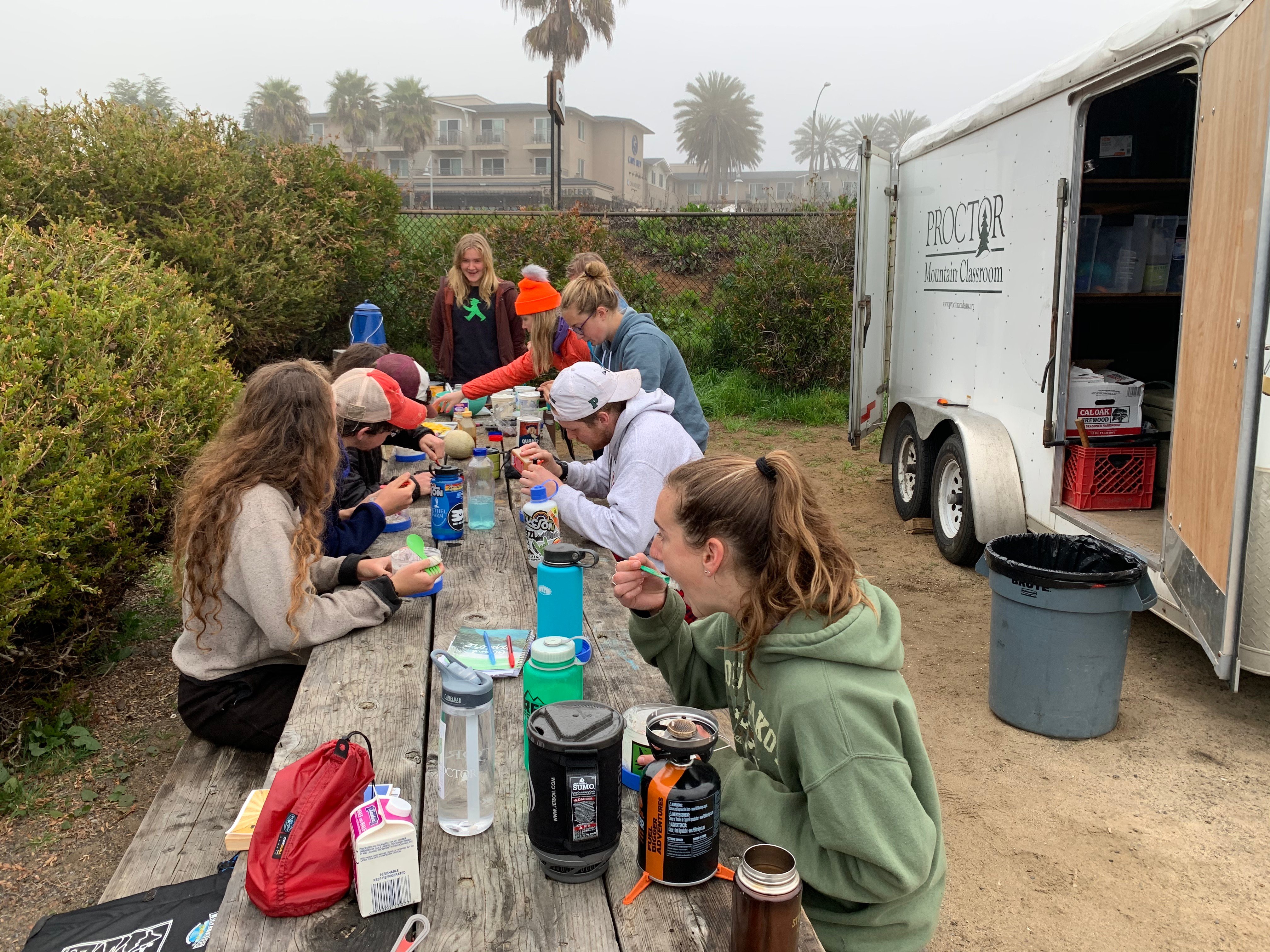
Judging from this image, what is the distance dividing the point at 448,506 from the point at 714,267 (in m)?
11.3

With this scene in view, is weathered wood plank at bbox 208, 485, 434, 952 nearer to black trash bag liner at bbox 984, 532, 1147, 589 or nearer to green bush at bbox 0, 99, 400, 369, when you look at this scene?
black trash bag liner at bbox 984, 532, 1147, 589

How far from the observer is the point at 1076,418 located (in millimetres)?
5422

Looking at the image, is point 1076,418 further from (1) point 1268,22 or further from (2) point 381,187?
(2) point 381,187

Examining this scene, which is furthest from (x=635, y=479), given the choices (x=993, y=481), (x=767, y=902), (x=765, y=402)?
(x=765, y=402)

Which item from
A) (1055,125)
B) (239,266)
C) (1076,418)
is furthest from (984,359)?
(239,266)

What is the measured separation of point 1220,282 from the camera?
3619 millimetres

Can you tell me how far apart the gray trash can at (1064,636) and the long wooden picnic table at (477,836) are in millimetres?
1987

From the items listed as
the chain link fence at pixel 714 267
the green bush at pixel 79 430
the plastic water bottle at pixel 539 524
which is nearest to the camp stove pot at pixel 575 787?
the plastic water bottle at pixel 539 524

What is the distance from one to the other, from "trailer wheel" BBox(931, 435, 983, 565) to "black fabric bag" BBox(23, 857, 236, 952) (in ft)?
15.9

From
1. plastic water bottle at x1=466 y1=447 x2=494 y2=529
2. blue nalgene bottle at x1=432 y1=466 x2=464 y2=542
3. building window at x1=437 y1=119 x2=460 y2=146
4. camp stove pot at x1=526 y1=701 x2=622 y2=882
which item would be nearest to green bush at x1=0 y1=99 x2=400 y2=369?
plastic water bottle at x1=466 y1=447 x2=494 y2=529

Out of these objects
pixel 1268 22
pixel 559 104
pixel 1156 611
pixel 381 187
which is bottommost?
pixel 1156 611

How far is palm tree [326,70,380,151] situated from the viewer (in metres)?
86.2

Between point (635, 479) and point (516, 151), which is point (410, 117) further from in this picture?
point (635, 479)

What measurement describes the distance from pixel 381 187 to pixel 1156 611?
10767mm
